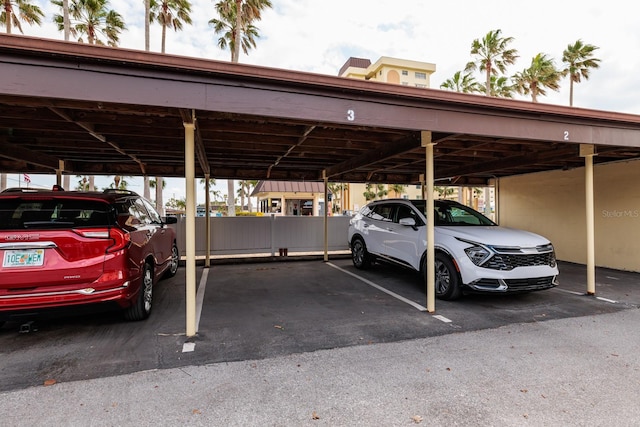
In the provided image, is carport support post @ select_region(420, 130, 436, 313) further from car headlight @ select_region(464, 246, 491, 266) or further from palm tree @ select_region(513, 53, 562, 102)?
palm tree @ select_region(513, 53, 562, 102)

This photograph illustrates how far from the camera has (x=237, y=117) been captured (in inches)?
167

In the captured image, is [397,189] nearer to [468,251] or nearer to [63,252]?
[468,251]

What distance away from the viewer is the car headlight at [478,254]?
482 centimetres

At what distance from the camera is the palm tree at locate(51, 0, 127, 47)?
17719mm

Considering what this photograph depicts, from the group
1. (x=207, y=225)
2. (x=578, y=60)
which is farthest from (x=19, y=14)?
(x=578, y=60)

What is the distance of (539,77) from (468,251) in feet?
79.6

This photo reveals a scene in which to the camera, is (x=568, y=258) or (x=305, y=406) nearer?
(x=305, y=406)

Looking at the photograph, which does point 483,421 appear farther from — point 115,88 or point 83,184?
point 83,184

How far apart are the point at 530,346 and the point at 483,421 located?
173 cm

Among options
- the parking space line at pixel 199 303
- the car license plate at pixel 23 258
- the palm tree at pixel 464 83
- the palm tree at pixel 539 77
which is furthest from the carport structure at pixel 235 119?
the palm tree at pixel 464 83

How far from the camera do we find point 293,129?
5281 millimetres

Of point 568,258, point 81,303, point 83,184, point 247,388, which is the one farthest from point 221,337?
point 83,184

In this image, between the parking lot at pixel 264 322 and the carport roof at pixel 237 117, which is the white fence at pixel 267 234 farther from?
the parking lot at pixel 264 322

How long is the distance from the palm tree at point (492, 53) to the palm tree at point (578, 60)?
3179 mm
